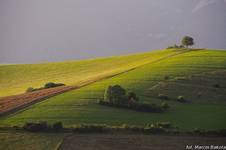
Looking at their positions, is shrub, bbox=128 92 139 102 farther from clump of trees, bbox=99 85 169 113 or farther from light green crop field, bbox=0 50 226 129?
light green crop field, bbox=0 50 226 129

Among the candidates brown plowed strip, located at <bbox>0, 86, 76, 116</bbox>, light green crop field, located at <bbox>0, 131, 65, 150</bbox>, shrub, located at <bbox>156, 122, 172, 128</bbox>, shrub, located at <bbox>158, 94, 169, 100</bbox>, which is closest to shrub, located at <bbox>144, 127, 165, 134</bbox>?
shrub, located at <bbox>156, 122, 172, 128</bbox>

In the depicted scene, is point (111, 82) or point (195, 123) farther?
point (111, 82)

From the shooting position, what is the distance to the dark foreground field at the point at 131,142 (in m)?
44.2

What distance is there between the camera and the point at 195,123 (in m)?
56.7

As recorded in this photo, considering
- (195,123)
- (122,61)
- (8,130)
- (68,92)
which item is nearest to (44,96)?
(68,92)

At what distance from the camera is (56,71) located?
122000 mm

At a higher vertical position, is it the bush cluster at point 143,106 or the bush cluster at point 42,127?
the bush cluster at point 143,106

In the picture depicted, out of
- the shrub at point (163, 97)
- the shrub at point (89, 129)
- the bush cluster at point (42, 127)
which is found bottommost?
the shrub at point (89, 129)

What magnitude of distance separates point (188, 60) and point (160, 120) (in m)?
47.4

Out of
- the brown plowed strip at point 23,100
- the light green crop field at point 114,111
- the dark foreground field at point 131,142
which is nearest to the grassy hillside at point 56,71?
the light green crop field at point 114,111

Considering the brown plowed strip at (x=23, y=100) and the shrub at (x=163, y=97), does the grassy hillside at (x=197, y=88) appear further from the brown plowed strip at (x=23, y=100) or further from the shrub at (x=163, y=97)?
the brown plowed strip at (x=23, y=100)

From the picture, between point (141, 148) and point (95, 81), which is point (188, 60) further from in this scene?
point (141, 148)

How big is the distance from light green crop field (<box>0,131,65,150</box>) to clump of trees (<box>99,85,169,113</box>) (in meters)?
16.5

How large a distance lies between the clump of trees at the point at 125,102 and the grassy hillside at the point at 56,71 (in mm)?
35424
